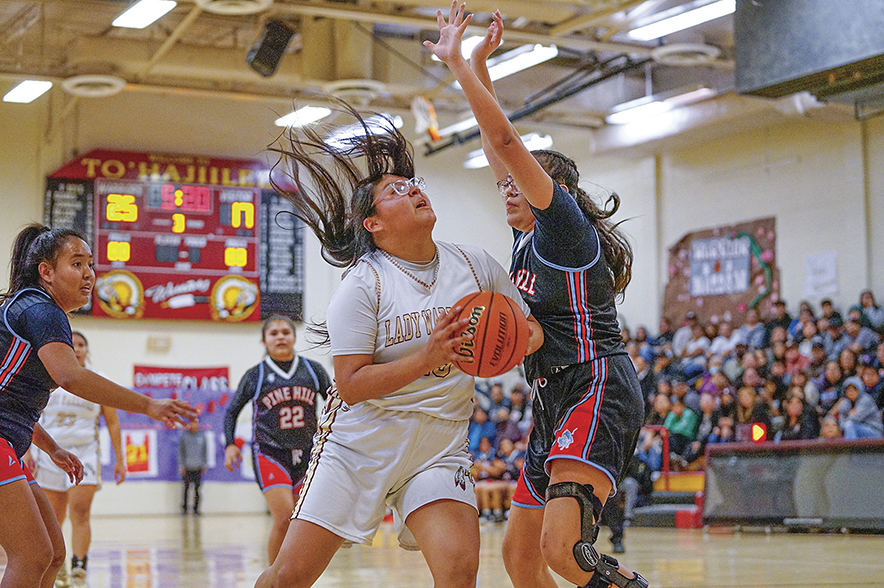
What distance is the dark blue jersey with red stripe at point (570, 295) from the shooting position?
12.0 ft

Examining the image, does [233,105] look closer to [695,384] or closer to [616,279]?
[695,384]

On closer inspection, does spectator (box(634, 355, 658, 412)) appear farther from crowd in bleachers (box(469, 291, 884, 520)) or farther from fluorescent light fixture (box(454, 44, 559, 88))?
fluorescent light fixture (box(454, 44, 559, 88))

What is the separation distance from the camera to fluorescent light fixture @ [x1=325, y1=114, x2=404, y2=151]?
3734mm

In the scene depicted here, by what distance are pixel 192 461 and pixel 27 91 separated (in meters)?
5.89

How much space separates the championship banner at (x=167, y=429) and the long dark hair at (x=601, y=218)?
13430mm

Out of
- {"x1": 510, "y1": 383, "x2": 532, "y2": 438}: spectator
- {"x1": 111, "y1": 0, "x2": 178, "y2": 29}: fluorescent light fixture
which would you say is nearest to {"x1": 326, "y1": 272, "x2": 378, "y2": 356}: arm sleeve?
{"x1": 111, "y1": 0, "x2": 178, "y2": 29}: fluorescent light fixture

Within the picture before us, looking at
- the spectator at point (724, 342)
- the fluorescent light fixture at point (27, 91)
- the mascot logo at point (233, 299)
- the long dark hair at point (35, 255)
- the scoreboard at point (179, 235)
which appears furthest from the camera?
the mascot logo at point (233, 299)

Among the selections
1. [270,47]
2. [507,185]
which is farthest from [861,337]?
[507,185]

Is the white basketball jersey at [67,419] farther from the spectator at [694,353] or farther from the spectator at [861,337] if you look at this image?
the spectator at [694,353]

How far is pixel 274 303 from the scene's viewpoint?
57.8 ft

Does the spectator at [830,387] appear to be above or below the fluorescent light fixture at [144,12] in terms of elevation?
below

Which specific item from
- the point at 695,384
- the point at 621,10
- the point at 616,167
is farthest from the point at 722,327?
the point at 621,10

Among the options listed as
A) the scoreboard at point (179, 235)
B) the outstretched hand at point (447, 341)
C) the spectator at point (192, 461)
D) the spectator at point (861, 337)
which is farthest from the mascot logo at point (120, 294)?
the outstretched hand at point (447, 341)

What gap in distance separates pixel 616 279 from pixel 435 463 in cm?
106
